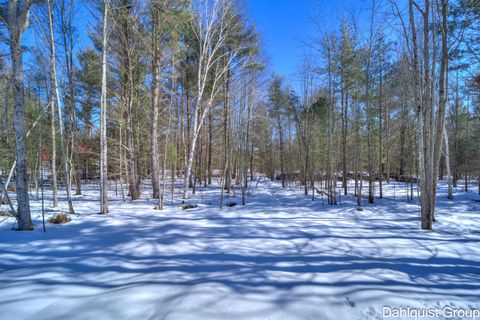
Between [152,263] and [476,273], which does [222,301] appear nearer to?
[152,263]

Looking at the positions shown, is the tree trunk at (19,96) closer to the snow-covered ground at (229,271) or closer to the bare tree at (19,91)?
the bare tree at (19,91)

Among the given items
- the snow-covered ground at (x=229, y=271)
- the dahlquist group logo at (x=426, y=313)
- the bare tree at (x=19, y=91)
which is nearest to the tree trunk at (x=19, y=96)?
the bare tree at (x=19, y=91)

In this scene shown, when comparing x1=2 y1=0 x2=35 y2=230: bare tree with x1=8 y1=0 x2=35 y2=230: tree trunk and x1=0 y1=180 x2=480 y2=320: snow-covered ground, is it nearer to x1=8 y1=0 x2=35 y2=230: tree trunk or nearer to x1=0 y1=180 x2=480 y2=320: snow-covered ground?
x1=8 y1=0 x2=35 y2=230: tree trunk

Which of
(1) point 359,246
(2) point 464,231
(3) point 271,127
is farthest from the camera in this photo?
(3) point 271,127

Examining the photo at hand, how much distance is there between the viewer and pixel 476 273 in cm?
275

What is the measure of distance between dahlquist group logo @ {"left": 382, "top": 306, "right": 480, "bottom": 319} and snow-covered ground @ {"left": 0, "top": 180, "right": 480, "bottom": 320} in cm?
5

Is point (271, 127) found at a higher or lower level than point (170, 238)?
higher

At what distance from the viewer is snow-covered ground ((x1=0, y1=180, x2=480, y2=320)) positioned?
1.83 m

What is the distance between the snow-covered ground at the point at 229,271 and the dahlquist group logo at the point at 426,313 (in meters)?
0.05

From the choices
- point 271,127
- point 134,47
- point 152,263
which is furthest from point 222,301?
point 271,127

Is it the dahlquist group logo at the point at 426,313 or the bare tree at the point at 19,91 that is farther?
the bare tree at the point at 19,91

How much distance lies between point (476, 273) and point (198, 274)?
361cm

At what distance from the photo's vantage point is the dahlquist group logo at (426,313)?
182cm

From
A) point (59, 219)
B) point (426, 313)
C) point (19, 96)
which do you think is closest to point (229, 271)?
point (426, 313)
